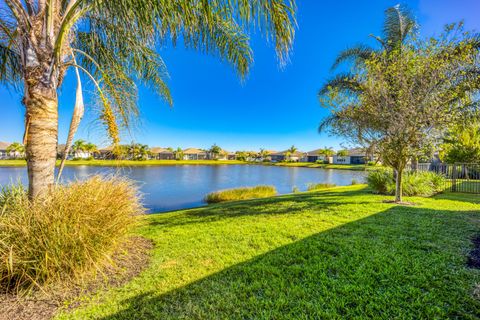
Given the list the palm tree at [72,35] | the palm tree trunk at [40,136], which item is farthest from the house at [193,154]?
the palm tree trunk at [40,136]

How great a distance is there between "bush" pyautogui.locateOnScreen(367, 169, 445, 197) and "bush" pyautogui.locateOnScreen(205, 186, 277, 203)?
23.9ft

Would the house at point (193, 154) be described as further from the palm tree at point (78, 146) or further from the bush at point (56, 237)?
the bush at point (56, 237)

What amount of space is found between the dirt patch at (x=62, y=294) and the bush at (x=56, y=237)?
122 millimetres

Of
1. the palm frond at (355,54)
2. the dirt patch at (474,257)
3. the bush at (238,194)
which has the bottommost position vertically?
the bush at (238,194)

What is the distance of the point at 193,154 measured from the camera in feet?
281

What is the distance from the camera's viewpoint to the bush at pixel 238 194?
564 inches

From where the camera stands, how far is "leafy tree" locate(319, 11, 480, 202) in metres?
6.33

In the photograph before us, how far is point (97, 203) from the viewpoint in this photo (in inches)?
123

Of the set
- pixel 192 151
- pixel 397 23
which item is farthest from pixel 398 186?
pixel 192 151

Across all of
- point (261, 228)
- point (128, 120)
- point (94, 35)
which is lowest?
point (261, 228)

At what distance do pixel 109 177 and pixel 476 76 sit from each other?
11.4m

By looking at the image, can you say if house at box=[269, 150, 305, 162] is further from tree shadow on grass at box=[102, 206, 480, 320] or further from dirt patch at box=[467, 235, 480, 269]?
tree shadow on grass at box=[102, 206, 480, 320]

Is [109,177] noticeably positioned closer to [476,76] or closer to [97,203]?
[97,203]

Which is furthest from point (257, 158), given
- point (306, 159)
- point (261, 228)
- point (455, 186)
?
point (261, 228)
